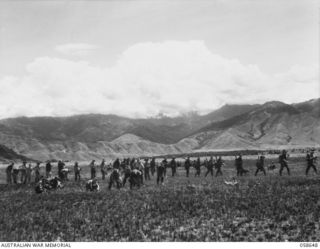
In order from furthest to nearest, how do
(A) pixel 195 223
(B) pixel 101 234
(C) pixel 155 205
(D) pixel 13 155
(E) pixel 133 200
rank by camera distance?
(D) pixel 13 155, (E) pixel 133 200, (C) pixel 155 205, (A) pixel 195 223, (B) pixel 101 234

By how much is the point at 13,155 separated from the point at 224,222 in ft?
519

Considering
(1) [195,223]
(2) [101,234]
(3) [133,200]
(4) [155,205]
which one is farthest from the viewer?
(3) [133,200]

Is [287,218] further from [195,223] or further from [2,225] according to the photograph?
[2,225]

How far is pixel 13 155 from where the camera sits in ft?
523

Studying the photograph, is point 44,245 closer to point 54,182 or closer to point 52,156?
point 54,182

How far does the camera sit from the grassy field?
43.0ft

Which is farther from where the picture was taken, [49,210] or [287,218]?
[49,210]

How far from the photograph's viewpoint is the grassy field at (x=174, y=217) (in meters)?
13.1

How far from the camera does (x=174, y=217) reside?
625 inches

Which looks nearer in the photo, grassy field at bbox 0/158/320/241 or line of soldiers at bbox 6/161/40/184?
grassy field at bbox 0/158/320/241

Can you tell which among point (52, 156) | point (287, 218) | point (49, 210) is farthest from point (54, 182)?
point (52, 156)

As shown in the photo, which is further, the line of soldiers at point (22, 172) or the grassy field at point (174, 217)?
the line of soldiers at point (22, 172)

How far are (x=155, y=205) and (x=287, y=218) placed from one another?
6.29 metres

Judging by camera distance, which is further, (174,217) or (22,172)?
(22,172)
